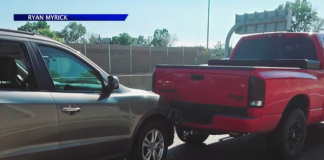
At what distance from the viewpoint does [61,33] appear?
9738 cm

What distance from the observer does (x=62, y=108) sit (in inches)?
119

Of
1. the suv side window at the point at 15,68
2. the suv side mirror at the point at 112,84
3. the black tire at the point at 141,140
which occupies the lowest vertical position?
the black tire at the point at 141,140

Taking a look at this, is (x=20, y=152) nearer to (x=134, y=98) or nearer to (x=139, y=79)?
(x=134, y=98)

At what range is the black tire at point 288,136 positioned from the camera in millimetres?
4656

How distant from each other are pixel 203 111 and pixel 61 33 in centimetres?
9921

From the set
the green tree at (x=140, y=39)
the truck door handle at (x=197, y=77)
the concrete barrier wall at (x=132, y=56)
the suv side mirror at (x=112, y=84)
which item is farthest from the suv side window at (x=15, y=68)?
the green tree at (x=140, y=39)

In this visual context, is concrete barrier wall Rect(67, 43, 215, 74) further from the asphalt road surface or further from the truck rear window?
the asphalt road surface

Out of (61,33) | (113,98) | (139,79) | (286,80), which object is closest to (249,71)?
(286,80)

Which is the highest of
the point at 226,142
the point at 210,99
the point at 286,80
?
the point at 286,80

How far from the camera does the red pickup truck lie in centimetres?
414

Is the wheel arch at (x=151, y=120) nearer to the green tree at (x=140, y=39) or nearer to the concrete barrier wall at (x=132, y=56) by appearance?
the concrete barrier wall at (x=132, y=56)

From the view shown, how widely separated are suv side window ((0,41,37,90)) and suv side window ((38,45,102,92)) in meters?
0.19

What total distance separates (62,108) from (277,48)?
479 centimetres

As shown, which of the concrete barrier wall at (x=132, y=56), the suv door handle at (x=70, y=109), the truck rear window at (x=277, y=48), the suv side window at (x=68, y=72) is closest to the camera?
the suv door handle at (x=70, y=109)
